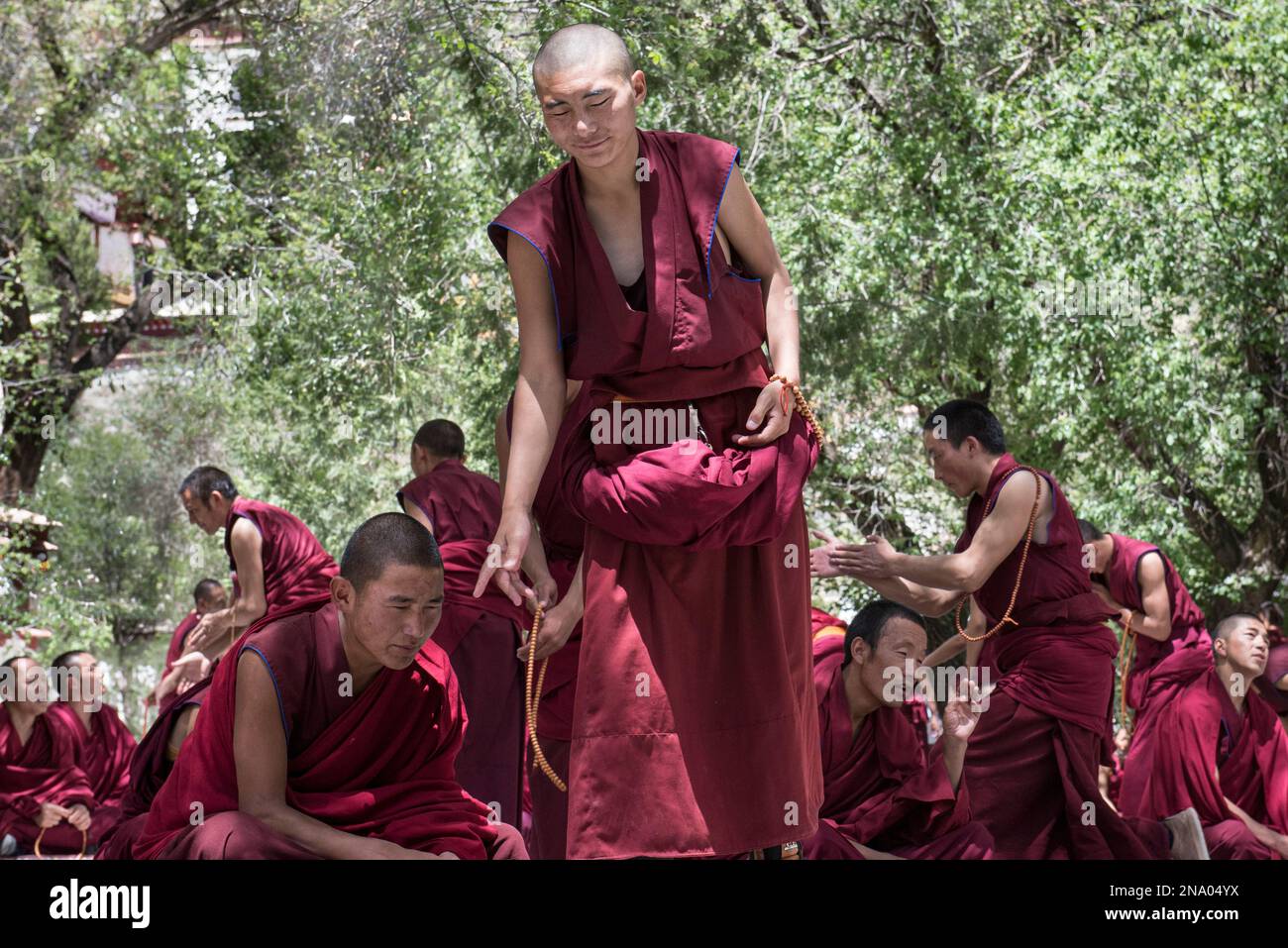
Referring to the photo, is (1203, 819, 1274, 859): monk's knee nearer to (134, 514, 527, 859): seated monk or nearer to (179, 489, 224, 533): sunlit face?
(134, 514, 527, 859): seated monk

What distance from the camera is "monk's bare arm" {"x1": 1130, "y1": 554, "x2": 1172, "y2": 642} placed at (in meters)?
6.51

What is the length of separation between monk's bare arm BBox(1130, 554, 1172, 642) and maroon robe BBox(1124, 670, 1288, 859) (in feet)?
1.59

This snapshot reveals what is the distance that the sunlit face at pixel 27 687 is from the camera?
7.57 m

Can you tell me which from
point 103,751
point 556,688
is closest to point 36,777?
point 103,751

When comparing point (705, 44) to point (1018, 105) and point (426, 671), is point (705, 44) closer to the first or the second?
point (1018, 105)

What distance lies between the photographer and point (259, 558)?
6305 mm

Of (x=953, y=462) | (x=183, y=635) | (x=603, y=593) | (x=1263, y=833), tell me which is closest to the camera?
(x=603, y=593)

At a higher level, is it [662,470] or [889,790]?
[662,470]

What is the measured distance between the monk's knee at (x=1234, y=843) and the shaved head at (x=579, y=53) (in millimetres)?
3844

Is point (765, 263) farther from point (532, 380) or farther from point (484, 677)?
point (484, 677)

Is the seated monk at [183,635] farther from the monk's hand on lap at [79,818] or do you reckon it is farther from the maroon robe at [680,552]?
the maroon robe at [680,552]

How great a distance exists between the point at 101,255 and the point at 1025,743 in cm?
1346

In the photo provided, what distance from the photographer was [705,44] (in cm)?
783

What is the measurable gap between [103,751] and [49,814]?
1.85ft
